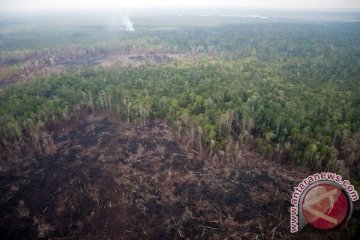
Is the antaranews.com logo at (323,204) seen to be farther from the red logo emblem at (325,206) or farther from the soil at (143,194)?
the soil at (143,194)

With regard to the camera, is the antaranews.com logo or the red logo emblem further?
the red logo emblem

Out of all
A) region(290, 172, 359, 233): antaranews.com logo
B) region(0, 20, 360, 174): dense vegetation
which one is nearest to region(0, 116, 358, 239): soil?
region(290, 172, 359, 233): antaranews.com logo

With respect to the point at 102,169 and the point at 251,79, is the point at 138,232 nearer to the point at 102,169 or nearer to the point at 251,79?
the point at 102,169

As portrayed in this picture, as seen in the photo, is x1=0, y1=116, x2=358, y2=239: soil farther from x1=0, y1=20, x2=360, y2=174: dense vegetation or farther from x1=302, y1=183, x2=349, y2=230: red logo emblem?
x1=0, y1=20, x2=360, y2=174: dense vegetation

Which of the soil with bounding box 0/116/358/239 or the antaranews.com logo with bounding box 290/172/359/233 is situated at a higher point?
the antaranews.com logo with bounding box 290/172/359/233

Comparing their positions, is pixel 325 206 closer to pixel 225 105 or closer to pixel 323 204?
pixel 323 204

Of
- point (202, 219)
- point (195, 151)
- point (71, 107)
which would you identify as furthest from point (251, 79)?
point (202, 219)

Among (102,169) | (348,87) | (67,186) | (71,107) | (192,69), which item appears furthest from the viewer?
(192,69)
